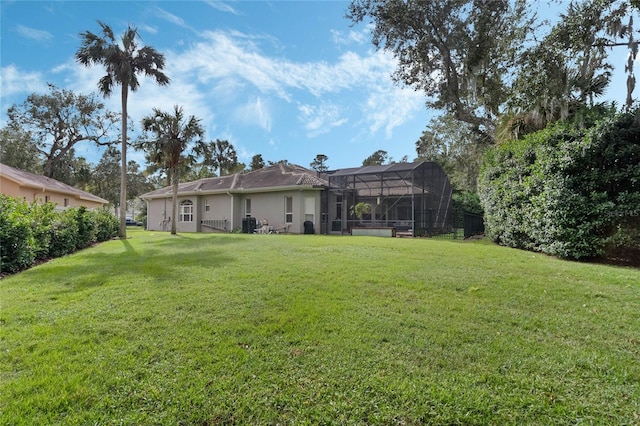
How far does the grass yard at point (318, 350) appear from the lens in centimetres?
223

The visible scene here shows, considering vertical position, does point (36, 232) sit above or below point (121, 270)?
above

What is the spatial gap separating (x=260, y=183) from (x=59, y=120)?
2145cm

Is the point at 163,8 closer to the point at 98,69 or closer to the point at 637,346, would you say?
the point at 98,69

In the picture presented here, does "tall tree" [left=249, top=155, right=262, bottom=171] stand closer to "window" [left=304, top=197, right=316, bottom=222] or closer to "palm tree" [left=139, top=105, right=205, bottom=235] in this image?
"palm tree" [left=139, top=105, right=205, bottom=235]

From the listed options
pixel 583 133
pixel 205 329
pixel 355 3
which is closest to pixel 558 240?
pixel 583 133

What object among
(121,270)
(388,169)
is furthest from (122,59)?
(388,169)

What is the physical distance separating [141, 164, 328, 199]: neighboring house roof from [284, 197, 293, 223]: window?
0.88m

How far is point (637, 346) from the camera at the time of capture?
128 inches

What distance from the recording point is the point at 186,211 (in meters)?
23.1

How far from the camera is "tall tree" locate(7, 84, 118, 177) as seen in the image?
26172mm

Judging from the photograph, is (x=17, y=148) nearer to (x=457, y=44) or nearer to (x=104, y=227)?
(x=104, y=227)

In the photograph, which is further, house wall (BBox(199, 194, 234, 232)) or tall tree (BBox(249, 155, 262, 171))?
tall tree (BBox(249, 155, 262, 171))

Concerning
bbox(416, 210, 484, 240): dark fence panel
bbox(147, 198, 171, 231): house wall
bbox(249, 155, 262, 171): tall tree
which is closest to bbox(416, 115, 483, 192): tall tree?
bbox(416, 210, 484, 240): dark fence panel

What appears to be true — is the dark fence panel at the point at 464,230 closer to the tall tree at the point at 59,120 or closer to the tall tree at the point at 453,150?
the tall tree at the point at 453,150
